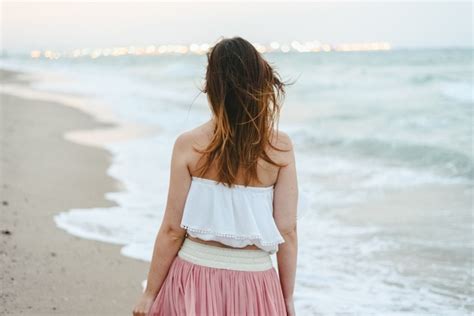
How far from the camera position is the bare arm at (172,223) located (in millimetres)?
2334

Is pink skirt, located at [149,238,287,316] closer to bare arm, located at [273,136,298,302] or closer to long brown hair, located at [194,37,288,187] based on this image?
bare arm, located at [273,136,298,302]

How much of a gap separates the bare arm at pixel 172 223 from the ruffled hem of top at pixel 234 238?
0.23ft

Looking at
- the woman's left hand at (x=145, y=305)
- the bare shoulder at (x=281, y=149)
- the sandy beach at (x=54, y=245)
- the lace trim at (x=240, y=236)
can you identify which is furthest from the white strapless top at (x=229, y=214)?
the sandy beach at (x=54, y=245)

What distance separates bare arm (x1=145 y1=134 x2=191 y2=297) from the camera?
2334mm

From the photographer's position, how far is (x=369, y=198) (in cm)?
852

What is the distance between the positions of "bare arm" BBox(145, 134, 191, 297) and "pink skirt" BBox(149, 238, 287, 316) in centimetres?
4

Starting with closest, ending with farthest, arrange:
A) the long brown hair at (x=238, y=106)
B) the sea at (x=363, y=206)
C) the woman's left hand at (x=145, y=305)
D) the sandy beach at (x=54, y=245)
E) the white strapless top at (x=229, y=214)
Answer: the long brown hair at (x=238, y=106) → the white strapless top at (x=229, y=214) → the woman's left hand at (x=145, y=305) → the sandy beach at (x=54, y=245) → the sea at (x=363, y=206)

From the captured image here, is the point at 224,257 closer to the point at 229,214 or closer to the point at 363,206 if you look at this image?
the point at 229,214

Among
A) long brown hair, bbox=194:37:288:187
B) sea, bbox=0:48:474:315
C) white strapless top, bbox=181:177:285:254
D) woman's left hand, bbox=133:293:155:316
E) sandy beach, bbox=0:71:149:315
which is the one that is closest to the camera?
long brown hair, bbox=194:37:288:187

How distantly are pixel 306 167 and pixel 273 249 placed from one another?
8.21m

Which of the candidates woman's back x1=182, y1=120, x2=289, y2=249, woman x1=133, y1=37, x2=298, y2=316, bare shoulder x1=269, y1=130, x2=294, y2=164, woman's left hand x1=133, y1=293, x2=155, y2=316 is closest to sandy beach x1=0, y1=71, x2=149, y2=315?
woman's left hand x1=133, y1=293, x2=155, y2=316

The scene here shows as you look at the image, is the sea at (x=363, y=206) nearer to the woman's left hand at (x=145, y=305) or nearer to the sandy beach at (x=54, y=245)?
the sandy beach at (x=54, y=245)

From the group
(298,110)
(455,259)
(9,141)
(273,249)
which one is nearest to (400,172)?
(455,259)

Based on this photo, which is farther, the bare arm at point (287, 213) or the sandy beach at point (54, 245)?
the sandy beach at point (54, 245)
